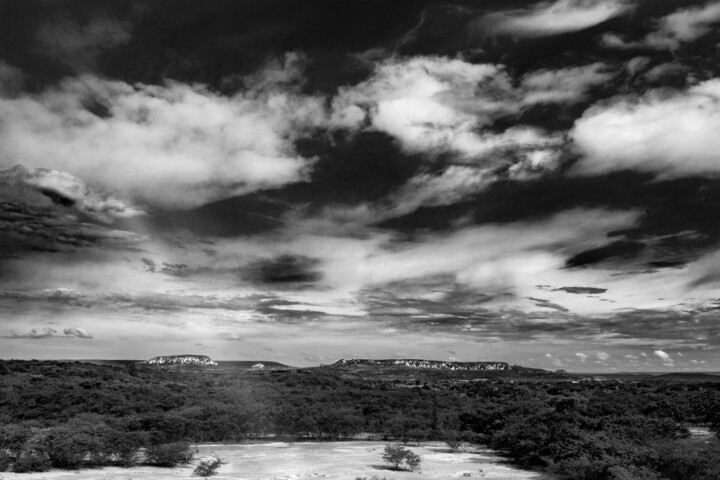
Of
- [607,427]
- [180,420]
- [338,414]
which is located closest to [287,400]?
[338,414]

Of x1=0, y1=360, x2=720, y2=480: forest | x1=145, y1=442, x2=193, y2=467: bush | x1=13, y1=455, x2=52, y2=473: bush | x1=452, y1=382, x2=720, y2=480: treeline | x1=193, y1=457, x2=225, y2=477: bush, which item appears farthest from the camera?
x1=145, y1=442, x2=193, y2=467: bush

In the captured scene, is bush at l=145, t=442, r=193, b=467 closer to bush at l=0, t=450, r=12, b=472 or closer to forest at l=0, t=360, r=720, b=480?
forest at l=0, t=360, r=720, b=480

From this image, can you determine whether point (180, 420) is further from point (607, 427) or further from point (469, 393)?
point (469, 393)

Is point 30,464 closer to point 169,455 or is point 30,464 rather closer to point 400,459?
point 169,455

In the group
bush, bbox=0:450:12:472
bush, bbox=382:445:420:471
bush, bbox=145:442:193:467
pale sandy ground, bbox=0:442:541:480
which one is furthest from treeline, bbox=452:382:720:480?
bush, bbox=0:450:12:472

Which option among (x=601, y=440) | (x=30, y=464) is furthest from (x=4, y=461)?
(x=601, y=440)

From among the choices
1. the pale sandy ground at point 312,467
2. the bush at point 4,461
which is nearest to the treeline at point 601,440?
the pale sandy ground at point 312,467

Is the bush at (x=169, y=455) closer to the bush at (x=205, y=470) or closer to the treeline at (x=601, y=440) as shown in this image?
the bush at (x=205, y=470)
